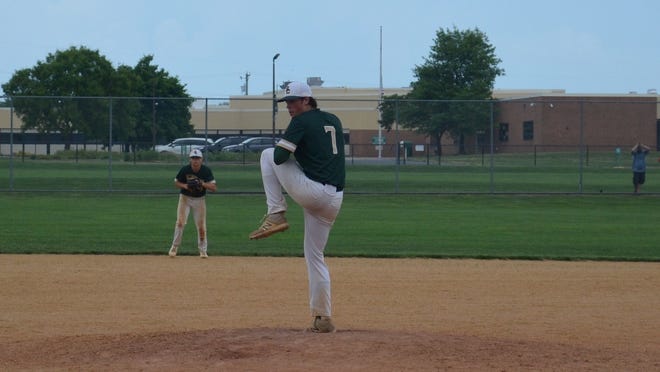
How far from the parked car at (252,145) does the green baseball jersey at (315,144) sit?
23692mm

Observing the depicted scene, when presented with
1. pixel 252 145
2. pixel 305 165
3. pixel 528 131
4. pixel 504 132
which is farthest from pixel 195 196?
pixel 528 131

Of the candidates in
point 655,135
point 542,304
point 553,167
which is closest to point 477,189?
point 553,167

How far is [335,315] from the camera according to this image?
10516 mm

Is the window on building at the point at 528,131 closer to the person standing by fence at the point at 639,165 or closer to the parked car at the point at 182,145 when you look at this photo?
the person standing by fence at the point at 639,165

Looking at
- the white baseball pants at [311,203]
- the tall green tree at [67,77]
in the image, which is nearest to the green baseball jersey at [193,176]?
the white baseball pants at [311,203]

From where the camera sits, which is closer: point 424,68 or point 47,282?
point 47,282

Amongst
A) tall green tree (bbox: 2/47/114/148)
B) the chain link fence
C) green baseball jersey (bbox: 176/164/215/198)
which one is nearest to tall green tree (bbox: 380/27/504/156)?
tall green tree (bbox: 2/47/114/148)

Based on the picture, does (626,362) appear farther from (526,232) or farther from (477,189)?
(477,189)

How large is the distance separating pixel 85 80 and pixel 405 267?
145 feet

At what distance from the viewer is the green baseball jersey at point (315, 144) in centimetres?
798

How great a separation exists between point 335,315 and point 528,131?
28925mm

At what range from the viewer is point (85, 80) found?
56.2 m

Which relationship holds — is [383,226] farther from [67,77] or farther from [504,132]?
[67,77]

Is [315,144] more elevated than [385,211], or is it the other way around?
[315,144]
